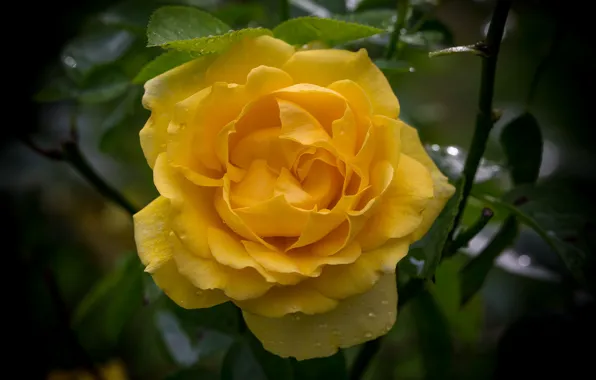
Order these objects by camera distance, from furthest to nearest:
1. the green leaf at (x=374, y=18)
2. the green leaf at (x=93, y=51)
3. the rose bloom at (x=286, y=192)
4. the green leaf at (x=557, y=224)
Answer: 1. the green leaf at (x=93, y=51)
2. the green leaf at (x=374, y=18)
3. the green leaf at (x=557, y=224)
4. the rose bloom at (x=286, y=192)

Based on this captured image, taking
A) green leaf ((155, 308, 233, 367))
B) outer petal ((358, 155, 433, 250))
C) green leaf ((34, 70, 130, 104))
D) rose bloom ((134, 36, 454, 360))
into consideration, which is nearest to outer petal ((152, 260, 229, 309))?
rose bloom ((134, 36, 454, 360))

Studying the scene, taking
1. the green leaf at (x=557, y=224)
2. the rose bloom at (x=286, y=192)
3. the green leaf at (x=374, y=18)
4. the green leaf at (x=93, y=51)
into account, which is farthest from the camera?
the green leaf at (x=93, y=51)

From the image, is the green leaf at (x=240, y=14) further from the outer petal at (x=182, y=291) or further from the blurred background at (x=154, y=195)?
the outer petal at (x=182, y=291)

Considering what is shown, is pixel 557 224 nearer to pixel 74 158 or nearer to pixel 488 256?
pixel 488 256

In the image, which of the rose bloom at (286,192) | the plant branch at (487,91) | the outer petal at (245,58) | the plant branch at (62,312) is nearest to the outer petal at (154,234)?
the rose bloom at (286,192)

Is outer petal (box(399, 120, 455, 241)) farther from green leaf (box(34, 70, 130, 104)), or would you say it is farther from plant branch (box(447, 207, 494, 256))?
green leaf (box(34, 70, 130, 104))

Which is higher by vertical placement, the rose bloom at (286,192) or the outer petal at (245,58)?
the outer petal at (245,58)

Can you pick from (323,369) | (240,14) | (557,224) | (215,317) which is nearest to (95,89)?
(240,14)
